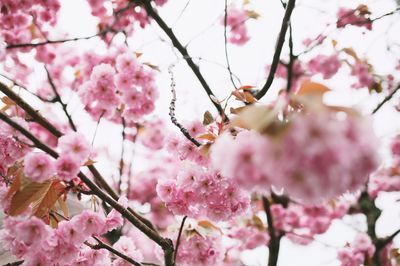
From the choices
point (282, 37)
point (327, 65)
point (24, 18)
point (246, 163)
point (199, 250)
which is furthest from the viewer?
point (327, 65)

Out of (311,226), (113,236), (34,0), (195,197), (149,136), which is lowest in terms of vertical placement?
(195,197)

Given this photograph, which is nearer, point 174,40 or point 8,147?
point 8,147

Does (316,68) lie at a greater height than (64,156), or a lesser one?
greater

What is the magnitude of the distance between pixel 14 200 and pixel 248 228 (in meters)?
5.15

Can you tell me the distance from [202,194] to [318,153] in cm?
114

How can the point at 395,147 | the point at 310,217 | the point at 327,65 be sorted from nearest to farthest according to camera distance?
1. the point at 327,65
2. the point at 395,147
3. the point at 310,217

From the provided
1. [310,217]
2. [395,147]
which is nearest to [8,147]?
[310,217]

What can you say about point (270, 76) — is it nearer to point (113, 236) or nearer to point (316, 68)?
point (113, 236)

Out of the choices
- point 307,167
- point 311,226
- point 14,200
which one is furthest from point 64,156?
point 311,226

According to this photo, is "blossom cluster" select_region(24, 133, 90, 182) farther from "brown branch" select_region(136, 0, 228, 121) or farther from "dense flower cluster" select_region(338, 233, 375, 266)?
"dense flower cluster" select_region(338, 233, 375, 266)

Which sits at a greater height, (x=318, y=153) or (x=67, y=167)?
(x=67, y=167)

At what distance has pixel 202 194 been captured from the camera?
178 cm

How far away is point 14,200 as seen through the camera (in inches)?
54.2

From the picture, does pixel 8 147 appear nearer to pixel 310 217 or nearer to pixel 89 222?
pixel 89 222
